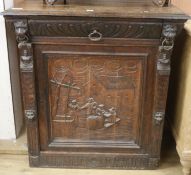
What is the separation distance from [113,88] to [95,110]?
0.53 feet

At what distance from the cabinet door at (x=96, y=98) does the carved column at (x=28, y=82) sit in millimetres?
34

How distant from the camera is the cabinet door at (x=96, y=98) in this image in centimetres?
148

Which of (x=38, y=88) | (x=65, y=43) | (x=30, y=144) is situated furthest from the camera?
(x=30, y=144)

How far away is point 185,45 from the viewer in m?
1.55

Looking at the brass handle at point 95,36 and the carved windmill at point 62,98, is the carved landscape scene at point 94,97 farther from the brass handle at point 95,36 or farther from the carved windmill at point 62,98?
the brass handle at point 95,36

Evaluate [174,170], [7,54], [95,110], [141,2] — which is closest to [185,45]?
[141,2]

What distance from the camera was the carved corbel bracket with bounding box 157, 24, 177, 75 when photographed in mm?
1382

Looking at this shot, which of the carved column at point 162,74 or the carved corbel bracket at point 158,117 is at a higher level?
the carved column at point 162,74

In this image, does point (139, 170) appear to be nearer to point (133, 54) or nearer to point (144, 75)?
point (144, 75)

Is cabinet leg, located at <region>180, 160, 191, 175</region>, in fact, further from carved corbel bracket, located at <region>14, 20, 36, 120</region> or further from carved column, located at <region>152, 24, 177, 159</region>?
carved corbel bracket, located at <region>14, 20, 36, 120</region>

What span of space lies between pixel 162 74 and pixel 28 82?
68cm

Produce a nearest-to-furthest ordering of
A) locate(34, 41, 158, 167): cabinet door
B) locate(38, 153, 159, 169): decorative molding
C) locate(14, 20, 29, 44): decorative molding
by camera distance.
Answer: locate(14, 20, 29, 44): decorative molding → locate(34, 41, 158, 167): cabinet door → locate(38, 153, 159, 169): decorative molding

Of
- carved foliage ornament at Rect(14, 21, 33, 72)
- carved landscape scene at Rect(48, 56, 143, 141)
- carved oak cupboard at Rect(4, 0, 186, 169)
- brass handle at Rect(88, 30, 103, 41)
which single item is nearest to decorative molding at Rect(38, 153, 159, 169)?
carved oak cupboard at Rect(4, 0, 186, 169)

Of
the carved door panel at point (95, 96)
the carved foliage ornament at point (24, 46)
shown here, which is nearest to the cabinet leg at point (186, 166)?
the carved door panel at point (95, 96)
